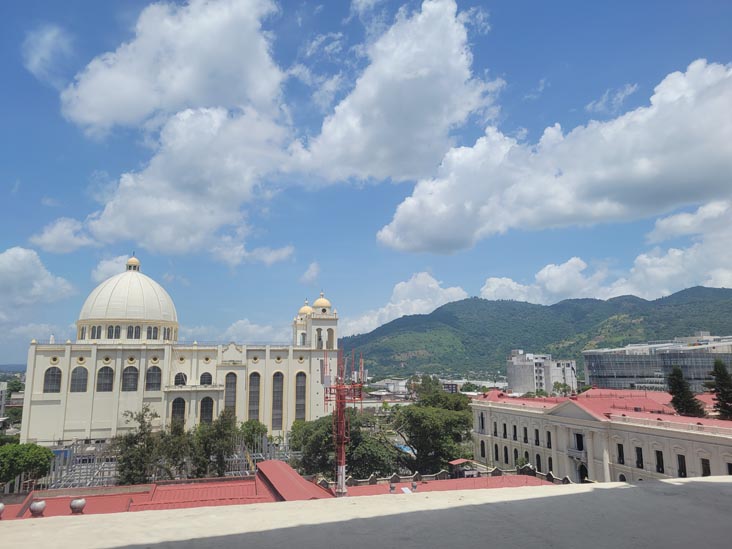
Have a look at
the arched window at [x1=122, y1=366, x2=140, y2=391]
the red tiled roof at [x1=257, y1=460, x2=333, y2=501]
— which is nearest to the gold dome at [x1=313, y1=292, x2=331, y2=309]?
the arched window at [x1=122, y1=366, x2=140, y2=391]

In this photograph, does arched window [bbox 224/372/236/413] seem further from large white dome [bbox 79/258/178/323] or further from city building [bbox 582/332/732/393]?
city building [bbox 582/332/732/393]

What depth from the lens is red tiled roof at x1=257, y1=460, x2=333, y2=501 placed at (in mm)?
15584

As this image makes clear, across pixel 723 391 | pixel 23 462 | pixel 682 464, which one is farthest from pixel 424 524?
pixel 23 462

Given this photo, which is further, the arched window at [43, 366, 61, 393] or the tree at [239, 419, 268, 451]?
the arched window at [43, 366, 61, 393]

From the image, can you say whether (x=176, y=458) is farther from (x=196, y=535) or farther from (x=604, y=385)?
(x=604, y=385)

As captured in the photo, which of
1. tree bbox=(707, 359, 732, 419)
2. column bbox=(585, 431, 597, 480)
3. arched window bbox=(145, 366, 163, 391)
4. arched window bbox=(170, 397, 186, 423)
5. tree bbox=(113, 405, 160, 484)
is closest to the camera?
tree bbox=(113, 405, 160, 484)

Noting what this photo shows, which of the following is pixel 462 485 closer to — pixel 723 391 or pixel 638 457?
pixel 638 457

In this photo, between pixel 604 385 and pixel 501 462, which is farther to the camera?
pixel 604 385

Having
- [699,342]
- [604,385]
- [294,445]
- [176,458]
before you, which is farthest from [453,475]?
[699,342]

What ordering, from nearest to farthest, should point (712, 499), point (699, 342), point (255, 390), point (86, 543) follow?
1. point (86, 543)
2. point (712, 499)
3. point (255, 390)
4. point (699, 342)

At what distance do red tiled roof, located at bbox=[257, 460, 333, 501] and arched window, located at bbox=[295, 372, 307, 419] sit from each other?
130ft

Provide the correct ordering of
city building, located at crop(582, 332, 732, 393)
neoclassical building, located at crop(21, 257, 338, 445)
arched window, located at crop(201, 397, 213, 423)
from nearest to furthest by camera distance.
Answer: neoclassical building, located at crop(21, 257, 338, 445), arched window, located at crop(201, 397, 213, 423), city building, located at crop(582, 332, 732, 393)

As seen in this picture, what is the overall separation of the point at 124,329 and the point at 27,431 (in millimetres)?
13633

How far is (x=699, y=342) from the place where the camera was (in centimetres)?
11238
